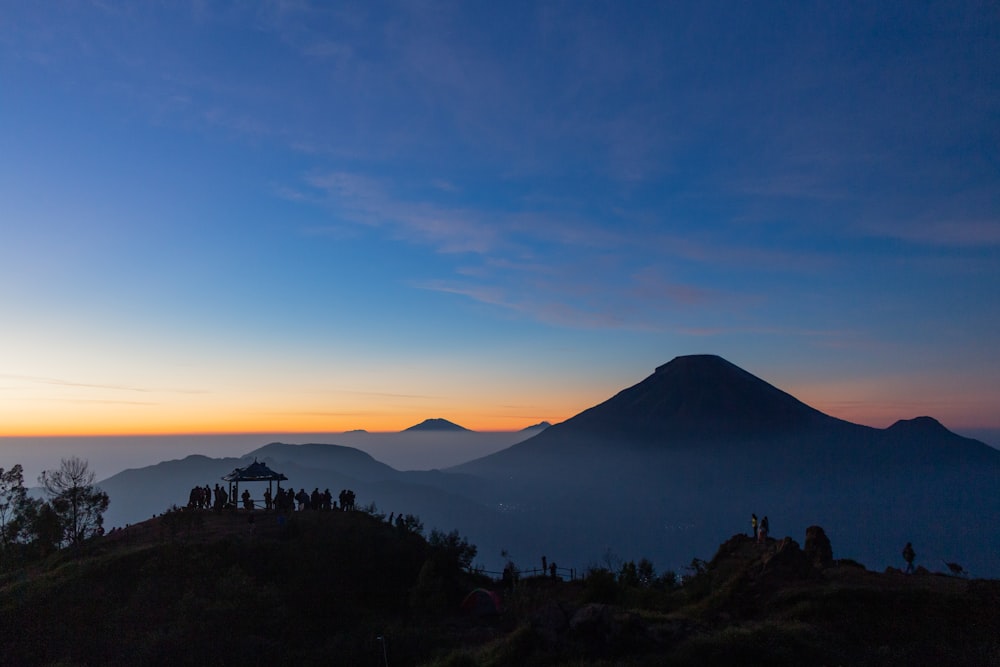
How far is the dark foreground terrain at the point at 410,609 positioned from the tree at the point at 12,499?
12.3m

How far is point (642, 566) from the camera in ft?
115

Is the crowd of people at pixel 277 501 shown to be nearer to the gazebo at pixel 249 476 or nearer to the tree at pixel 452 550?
the gazebo at pixel 249 476

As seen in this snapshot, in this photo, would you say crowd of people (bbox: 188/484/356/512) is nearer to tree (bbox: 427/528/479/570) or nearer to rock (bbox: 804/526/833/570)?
tree (bbox: 427/528/479/570)

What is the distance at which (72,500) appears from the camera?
111ft

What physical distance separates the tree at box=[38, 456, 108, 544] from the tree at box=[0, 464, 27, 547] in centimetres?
537

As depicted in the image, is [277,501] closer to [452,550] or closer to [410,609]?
[452,550]

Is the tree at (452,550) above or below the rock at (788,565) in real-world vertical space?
below

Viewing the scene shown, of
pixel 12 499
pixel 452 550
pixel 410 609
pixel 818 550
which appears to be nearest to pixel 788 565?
pixel 818 550

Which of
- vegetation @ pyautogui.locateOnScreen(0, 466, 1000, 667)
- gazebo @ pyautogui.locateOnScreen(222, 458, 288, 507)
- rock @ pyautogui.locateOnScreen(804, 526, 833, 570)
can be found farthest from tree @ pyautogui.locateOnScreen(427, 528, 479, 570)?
rock @ pyautogui.locateOnScreen(804, 526, 833, 570)

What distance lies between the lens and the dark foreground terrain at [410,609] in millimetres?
16781

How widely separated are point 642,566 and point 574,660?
2058 cm

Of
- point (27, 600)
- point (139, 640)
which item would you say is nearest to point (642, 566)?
point (139, 640)

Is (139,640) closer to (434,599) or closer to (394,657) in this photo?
(394,657)

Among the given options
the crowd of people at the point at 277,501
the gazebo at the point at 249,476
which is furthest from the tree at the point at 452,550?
the gazebo at the point at 249,476
